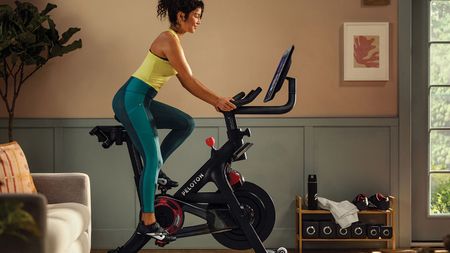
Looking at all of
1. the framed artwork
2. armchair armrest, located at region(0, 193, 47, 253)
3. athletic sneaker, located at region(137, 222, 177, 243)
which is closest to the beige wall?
the framed artwork

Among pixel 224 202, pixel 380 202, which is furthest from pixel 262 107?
pixel 380 202

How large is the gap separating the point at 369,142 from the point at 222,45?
1246 millimetres

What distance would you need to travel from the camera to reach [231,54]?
16.8ft

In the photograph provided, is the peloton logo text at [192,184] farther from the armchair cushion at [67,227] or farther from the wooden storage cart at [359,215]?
the wooden storage cart at [359,215]

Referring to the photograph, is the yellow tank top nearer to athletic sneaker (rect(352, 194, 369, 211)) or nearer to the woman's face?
the woman's face

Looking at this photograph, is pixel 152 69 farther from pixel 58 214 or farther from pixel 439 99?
pixel 439 99

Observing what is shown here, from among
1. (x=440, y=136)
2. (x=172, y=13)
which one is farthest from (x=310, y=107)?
(x=172, y=13)

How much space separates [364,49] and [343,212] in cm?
116

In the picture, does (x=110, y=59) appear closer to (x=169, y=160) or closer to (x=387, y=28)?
(x=169, y=160)

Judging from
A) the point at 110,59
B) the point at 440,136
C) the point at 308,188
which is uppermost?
the point at 110,59

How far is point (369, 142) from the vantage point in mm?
5137

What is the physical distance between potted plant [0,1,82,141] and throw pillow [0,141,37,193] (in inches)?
38.6

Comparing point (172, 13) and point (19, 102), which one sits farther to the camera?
point (19, 102)

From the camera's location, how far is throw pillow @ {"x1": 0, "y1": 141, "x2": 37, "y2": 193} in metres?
3.67
